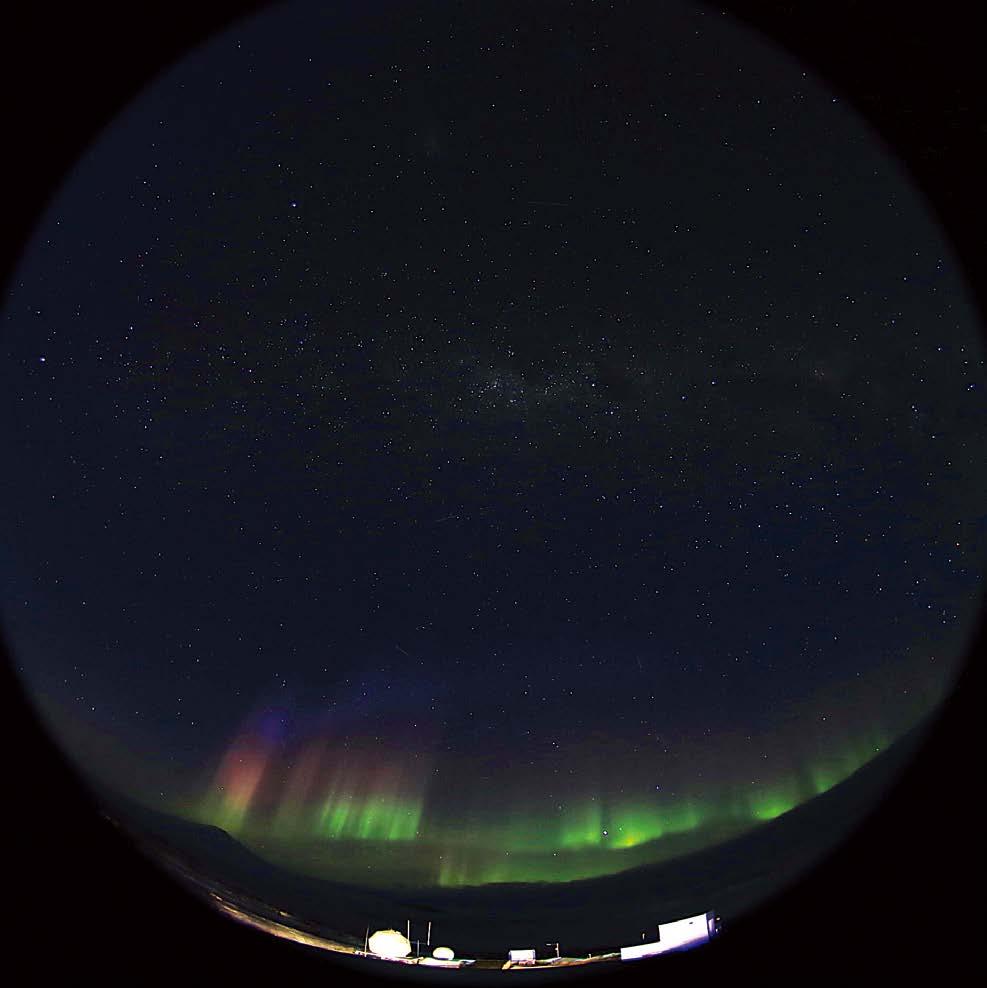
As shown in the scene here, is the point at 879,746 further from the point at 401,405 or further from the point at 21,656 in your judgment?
the point at 21,656

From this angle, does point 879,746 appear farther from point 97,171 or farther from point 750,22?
point 97,171

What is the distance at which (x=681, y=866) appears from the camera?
418 cm

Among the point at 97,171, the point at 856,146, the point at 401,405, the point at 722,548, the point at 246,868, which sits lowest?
the point at 246,868

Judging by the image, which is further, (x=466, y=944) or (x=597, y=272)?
(x=597, y=272)

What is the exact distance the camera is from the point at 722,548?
15.0 feet

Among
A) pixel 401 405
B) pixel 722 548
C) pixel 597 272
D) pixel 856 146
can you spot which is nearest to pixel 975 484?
pixel 722 548

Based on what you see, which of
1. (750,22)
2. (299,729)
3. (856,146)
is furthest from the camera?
(299,729)

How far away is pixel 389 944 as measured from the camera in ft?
12.9

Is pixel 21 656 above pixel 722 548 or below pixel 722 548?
below

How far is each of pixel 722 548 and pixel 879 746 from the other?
121cm

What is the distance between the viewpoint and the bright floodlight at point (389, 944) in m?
3.90

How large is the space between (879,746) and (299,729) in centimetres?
281

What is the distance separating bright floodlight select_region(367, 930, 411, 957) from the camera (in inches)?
154

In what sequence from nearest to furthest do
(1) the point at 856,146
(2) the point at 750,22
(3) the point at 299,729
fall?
(2) the point at 750,22
(1) the point at 856,146
(3) the point at 299,729
